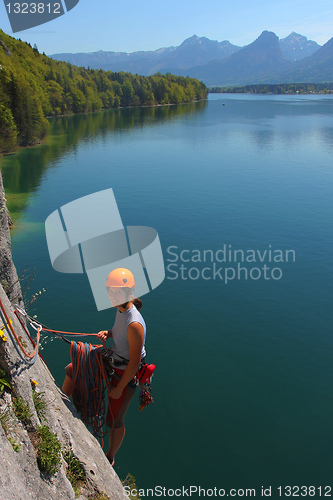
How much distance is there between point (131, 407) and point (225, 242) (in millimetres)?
17172

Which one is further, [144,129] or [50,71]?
[50,71]

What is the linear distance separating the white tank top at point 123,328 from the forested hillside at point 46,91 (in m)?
36.4

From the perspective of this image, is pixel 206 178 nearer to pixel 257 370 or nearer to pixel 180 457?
pixel 257 370

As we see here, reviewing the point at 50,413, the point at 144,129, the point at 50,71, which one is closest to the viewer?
the point at 50,413

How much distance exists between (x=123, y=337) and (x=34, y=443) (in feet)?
6.45

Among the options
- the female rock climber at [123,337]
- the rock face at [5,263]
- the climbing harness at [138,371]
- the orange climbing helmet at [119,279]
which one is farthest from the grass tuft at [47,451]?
the rock face at [5,263]

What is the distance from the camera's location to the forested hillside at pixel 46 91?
221 ft

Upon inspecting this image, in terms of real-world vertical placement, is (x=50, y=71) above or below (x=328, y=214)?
above

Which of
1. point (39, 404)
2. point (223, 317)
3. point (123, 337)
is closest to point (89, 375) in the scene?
point (123, 337)

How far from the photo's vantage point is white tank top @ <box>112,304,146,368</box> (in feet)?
20.2

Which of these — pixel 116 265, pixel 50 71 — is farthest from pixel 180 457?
pixel 50 71

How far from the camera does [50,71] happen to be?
455ft

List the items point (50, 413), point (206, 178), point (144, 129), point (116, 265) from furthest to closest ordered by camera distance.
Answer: point (144, 129)
point (206, 178)
point (116, 265)
point (50, 413)

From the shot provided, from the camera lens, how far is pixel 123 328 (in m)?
6.28
